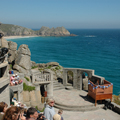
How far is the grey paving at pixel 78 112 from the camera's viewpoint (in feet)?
55.5

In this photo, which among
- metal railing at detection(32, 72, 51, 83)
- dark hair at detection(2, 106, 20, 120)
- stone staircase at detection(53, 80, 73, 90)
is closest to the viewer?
dark hair at detection(2, 106, 20, 120)

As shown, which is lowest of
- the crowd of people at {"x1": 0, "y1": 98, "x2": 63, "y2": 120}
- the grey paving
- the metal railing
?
the grey paving

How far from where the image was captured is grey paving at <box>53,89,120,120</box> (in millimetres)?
16906

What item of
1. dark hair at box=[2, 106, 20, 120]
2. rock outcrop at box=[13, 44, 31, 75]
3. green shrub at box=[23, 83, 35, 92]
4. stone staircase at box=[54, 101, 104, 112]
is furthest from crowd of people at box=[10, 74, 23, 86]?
dark hair at box=[2, 106, 20, 120]

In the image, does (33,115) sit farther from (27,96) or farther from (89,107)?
(89,107)

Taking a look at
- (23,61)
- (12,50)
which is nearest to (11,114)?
(23,61)

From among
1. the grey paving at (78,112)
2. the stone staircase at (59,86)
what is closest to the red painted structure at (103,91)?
the grey paving at (78,112)

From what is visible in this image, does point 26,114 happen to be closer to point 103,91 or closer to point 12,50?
point 103,91

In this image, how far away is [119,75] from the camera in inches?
1809

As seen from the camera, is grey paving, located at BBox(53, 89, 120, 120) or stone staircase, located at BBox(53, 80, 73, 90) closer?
grey paving, located at BBox(53, 89, 120, 120)

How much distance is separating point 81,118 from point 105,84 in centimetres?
440

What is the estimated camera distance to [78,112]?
58.7 feet

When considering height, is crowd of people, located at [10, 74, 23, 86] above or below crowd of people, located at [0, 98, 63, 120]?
below

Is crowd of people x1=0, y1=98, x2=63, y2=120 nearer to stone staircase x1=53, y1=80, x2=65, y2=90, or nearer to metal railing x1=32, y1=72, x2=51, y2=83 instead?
metal railing x1=32, y1=72, x2=51, y2=83
